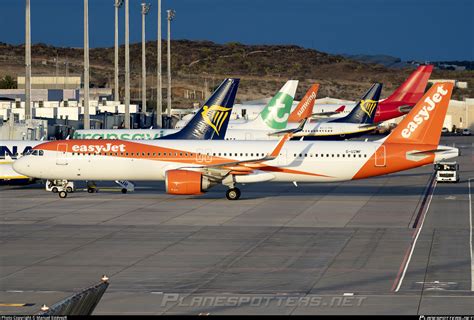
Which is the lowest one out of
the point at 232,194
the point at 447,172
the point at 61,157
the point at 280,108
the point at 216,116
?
the point at 232,194

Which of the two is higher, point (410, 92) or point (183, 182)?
point (410, 92)

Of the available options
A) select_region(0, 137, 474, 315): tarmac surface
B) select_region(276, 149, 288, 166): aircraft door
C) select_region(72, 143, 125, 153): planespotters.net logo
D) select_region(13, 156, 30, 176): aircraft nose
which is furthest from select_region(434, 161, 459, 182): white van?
select_region(13, 156, 30, 176): aircraft nose

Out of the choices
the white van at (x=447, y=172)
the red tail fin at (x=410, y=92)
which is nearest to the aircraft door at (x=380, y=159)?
the white van at (x=447, y=172)

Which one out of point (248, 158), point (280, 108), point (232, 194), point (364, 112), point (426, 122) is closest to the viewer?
point (426, 122)

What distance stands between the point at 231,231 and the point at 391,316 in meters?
17.1

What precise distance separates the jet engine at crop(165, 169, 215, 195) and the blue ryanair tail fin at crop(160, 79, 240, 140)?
10.8 metres

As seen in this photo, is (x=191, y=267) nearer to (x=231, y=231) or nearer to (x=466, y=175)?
(x=231, y=231)

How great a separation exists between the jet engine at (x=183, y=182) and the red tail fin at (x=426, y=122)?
383 inches

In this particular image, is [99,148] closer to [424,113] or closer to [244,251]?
[424,113]

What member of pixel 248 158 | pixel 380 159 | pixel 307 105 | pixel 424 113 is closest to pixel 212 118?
pixel 248 158

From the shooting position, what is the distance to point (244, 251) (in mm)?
35562

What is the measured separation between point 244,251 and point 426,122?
66.0 ft

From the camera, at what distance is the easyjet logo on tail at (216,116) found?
62.8 metres

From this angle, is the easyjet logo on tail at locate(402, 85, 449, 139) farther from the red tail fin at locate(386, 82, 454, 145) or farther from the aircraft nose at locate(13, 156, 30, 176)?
the aircraft nose at locate(13, 156, 30, 176)
